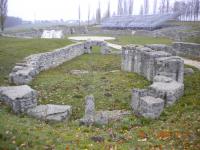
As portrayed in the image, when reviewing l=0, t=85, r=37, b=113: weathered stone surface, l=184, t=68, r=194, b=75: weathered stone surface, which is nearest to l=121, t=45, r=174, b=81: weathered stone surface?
l=184, t=68, r=194, b=75: weathered stone surface

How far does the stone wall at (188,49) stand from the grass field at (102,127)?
27.8 ft

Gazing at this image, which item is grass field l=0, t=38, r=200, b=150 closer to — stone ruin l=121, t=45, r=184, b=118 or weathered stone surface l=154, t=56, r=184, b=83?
stone ruin l=121, t=45, r=184, b=118

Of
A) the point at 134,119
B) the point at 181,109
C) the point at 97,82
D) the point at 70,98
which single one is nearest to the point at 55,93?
the point at 70,98

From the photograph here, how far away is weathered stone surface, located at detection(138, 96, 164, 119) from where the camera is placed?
508 inches

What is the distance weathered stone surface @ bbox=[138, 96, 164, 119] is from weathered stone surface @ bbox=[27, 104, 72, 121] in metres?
3.10

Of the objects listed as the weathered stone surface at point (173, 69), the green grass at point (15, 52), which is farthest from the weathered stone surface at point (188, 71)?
the green grass at point (15, 52)

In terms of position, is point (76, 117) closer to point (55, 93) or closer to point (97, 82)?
point (55, 93)

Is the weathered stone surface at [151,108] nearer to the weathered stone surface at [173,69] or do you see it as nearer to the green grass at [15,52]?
the weathered stone surface at [173,69]

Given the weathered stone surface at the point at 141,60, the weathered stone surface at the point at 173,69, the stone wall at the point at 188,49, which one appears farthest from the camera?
the stone wall at the point at 188,49

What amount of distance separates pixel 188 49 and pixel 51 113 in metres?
21.1

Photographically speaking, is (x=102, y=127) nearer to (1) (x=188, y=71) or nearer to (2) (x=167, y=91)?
(2) (x=167, y=91)

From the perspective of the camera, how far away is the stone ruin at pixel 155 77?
13.3 m

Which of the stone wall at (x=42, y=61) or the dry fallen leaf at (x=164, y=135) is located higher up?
the stone wall at (x=42, y=61)

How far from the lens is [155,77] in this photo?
17.5 m
